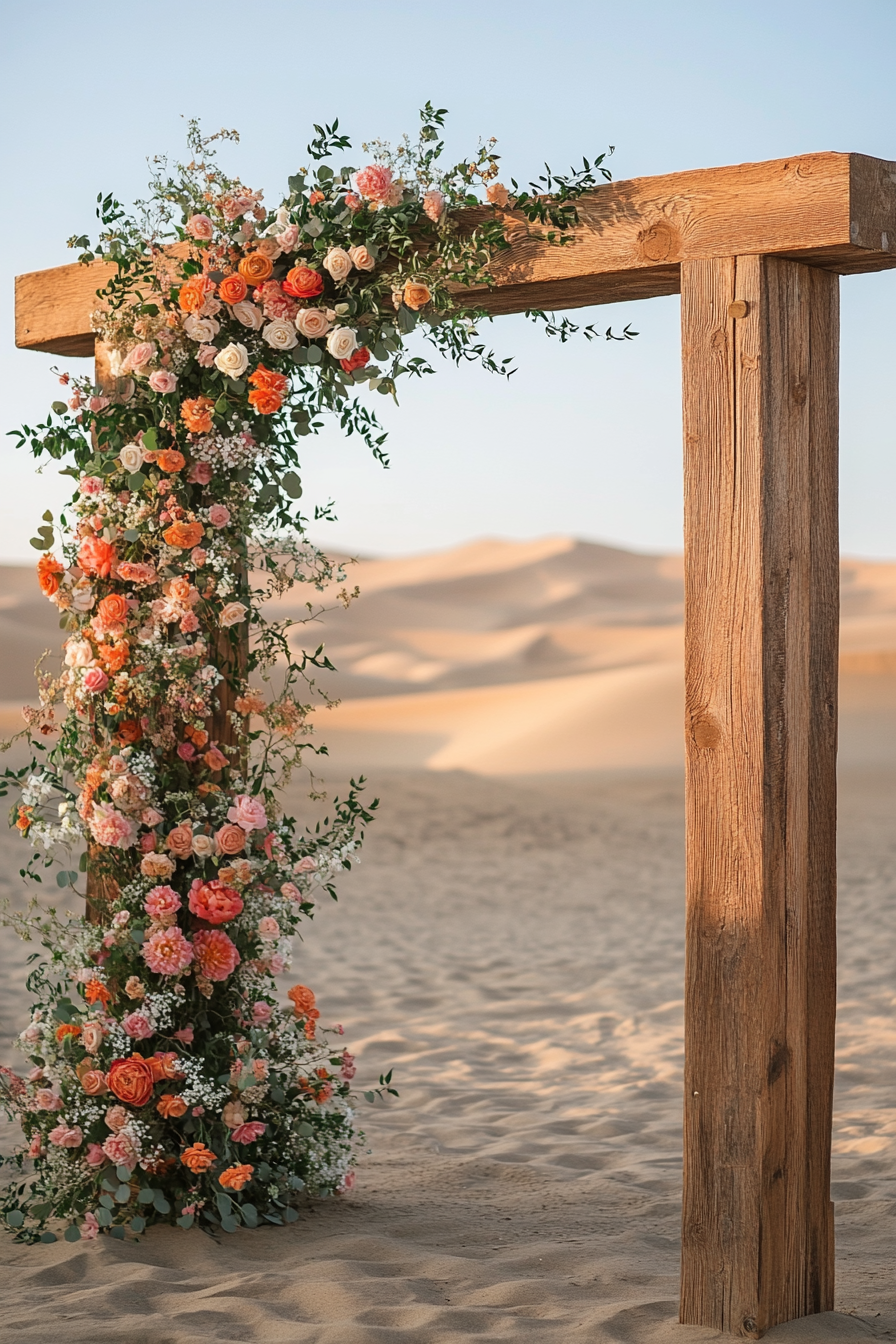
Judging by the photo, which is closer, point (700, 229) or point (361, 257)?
point (700, 229)

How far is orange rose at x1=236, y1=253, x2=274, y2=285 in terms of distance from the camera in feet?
10.9

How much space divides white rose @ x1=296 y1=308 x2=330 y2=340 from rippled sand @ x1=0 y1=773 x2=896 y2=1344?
2335 mm

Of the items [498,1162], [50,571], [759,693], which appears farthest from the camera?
[498,1162]

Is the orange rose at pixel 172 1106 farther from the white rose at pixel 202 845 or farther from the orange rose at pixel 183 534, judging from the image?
the orange rose at pixel 183 534

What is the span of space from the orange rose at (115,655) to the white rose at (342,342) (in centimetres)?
96

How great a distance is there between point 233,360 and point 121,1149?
206 cm

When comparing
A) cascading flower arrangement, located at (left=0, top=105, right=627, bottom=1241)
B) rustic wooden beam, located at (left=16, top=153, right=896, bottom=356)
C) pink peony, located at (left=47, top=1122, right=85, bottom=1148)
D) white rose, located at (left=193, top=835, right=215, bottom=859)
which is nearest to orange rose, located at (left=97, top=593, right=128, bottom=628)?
cascading flower arrangement, located at (left=0, top=105, right=627, bottom=1241)

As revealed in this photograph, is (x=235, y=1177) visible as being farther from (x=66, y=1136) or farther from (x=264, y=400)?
(x=264, y=400)

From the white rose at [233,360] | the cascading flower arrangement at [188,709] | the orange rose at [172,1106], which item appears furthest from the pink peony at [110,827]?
the white rose at [233,360]

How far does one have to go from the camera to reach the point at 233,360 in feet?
10.9

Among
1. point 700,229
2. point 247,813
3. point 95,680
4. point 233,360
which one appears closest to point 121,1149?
point 247,813

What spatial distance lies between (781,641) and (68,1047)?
7.19ft

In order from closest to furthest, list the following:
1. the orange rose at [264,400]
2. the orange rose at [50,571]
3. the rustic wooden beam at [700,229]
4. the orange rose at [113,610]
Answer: the rustic wooden beam at [700,229], the orange rose at [264,400], the orange rose at [113,610], the orange rose at [50,571]

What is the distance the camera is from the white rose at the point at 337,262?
10.7 feet
